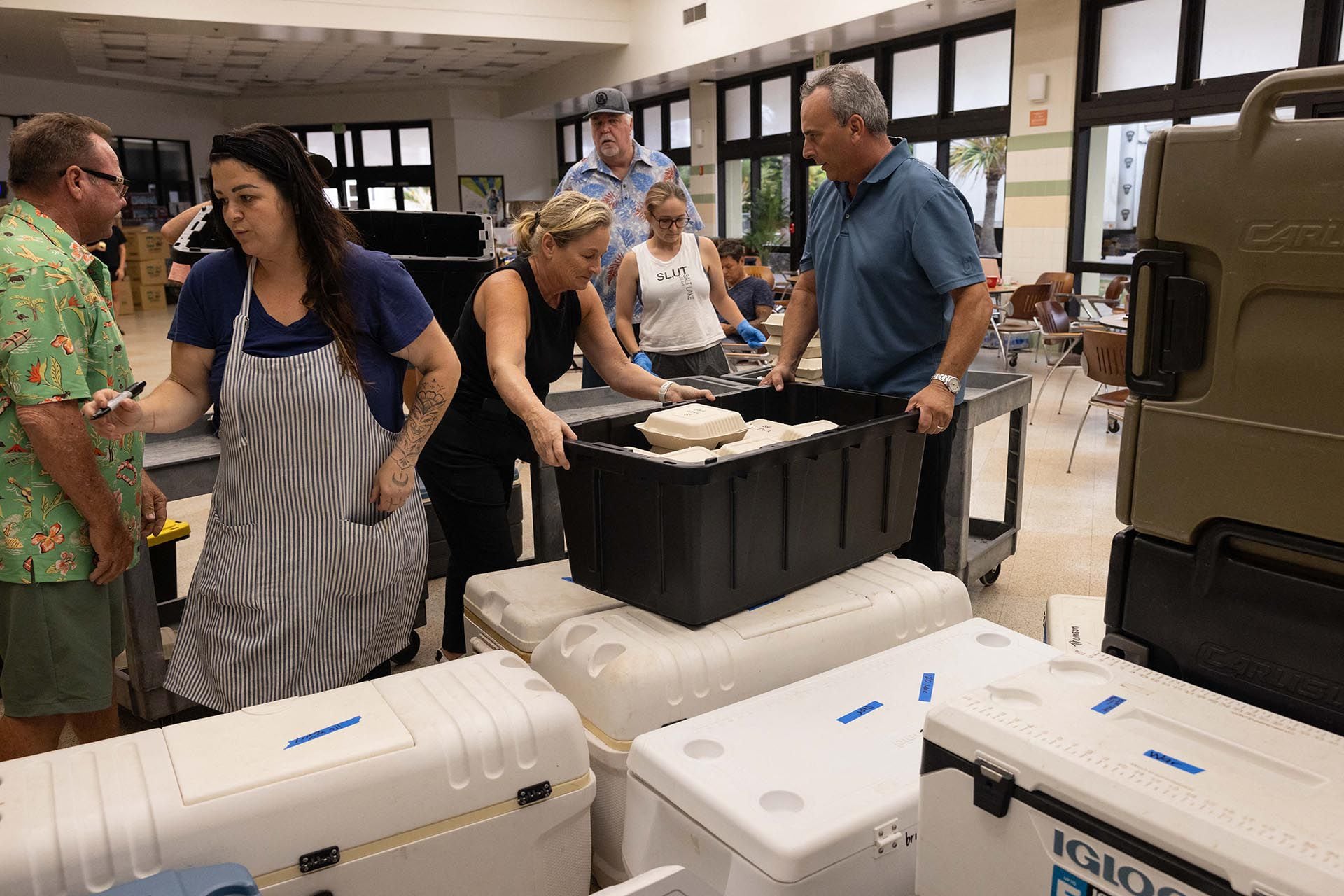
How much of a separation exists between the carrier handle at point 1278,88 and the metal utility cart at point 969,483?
5.87 feet

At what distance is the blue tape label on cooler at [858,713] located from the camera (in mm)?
1518

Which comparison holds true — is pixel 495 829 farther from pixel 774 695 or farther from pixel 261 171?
pixel 261 171

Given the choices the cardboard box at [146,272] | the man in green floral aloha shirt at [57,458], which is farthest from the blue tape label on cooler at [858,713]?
the cardboard box at [146,272]

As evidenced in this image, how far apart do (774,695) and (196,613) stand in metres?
1.15

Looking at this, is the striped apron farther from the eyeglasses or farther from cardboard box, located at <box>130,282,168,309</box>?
cardboard box, located at <box>130,282,168,309</box>

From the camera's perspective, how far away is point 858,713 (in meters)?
1.54

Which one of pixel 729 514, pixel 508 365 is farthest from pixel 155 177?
pixel 729 514

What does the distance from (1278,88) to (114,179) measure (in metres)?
2.13

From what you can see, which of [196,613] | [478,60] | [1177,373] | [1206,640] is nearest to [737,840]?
[1206,640]

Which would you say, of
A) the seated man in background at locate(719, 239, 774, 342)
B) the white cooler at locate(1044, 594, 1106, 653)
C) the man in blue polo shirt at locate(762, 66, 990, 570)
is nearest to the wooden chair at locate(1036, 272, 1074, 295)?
the seated man in background at locate(719, 239, 774, 342)

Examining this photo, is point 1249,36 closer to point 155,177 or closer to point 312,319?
point 312,319

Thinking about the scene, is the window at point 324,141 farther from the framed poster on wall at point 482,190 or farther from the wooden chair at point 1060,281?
the wooden chair at point 1060,281

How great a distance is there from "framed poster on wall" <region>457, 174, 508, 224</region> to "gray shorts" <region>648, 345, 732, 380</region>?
16.3 meters

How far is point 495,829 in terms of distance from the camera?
4.81 ft
